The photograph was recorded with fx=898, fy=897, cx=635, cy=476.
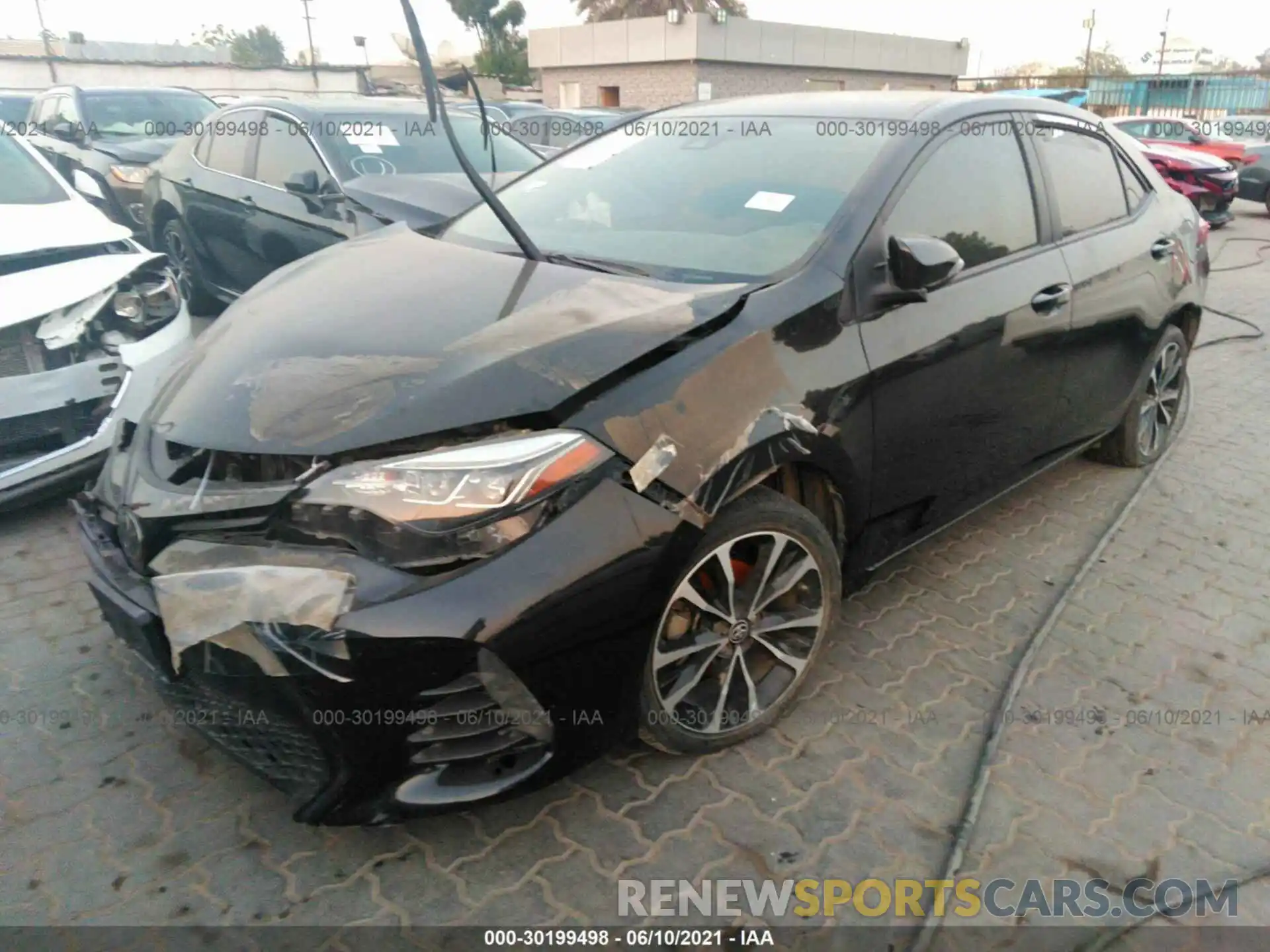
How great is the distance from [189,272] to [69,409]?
11.2 feet

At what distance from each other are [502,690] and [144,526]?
89 cm

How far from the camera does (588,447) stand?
1.92m

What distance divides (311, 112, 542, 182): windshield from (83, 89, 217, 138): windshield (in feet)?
18.4

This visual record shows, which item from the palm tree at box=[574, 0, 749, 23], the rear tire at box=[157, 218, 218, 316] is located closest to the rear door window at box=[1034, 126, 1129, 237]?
the rear tire at box=[157, 218, 218, 316]

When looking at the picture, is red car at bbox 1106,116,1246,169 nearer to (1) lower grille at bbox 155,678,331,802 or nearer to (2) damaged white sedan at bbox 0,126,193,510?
(2) damaged white sedan at bbox 0,126,193,510

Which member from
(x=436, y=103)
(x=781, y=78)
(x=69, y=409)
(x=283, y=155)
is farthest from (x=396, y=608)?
(x=781, y=78)

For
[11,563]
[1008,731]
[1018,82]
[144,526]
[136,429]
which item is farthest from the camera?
[1018,82]

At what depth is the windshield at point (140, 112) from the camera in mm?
9859

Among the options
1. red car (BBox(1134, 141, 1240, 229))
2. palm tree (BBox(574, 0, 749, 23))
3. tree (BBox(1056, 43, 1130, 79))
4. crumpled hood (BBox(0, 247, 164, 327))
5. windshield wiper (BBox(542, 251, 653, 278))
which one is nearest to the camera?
windshield wiper (BBox(542, 251, 653, 278))

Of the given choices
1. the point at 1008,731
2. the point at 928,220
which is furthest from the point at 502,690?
the point at 928,220

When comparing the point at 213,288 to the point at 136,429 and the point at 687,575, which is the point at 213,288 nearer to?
the point at 136,429

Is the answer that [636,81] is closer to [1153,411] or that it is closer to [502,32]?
[502,32]

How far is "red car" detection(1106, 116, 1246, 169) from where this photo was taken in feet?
49.8

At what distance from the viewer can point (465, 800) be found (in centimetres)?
191
